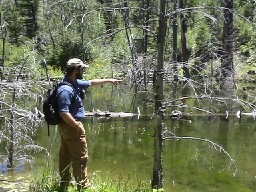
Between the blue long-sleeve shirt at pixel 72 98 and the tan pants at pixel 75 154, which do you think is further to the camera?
the tan pants at pixel 75 154

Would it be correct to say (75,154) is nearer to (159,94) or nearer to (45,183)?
(45,183)

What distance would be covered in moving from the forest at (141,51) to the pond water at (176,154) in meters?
0.90

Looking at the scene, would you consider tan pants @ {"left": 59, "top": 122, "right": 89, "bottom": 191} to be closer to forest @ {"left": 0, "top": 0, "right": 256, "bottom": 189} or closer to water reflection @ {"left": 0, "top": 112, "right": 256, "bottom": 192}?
forest @ {"left": 0, "top": 0, "right": 256, "bottom": 189}

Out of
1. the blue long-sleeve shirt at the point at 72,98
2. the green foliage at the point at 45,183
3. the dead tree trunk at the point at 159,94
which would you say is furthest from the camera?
the dead tree trunk at the point at 159,94

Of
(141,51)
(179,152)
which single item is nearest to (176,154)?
(179,152)

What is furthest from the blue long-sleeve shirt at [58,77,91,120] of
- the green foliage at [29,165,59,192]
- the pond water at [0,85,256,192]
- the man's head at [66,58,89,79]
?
the pond water at [0,85,256,192]

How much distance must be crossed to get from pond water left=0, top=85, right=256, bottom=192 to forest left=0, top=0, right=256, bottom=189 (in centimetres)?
90

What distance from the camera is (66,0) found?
646cm

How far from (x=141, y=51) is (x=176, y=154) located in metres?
5.06

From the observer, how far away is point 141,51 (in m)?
8.01

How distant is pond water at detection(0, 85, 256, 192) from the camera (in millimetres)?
9961

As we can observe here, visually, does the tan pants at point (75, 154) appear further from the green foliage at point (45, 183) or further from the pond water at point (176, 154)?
the pond water at point (176, 154)

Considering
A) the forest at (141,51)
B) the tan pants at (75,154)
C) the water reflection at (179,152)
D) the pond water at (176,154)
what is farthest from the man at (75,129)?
the water reflection at (179,152)

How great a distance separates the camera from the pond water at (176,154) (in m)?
9.96
